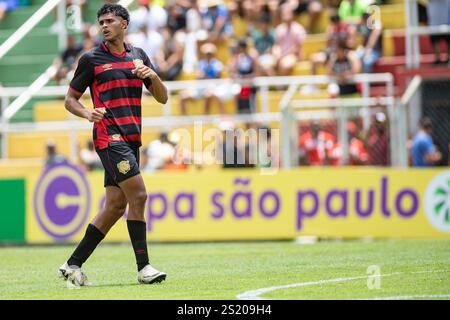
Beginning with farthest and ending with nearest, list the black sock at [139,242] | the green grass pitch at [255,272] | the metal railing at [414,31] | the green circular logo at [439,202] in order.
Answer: the metal railing at [414,31] < the green circular logo at [439,202] < the black sock at [139,242] < the green grass pitch at [255,272]

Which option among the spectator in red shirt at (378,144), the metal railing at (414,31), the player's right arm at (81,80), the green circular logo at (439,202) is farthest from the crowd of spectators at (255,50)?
the player's right arm at (81,80)

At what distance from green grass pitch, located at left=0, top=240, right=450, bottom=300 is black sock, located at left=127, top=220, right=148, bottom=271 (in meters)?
0.24

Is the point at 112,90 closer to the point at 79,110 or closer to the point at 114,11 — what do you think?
the point at 79,110

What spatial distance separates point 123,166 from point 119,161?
6cm

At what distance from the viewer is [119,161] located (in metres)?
10.2

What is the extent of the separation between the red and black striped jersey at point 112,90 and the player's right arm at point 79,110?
0.08 metres

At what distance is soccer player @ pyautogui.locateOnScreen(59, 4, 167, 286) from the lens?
1024 centimetres

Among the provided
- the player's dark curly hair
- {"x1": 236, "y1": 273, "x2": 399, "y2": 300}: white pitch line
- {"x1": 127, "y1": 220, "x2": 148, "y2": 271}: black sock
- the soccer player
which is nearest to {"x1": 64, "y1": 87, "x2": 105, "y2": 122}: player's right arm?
the soccer player

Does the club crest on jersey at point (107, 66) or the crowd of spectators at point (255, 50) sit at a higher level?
the crowd of spectators at point (255, 50)

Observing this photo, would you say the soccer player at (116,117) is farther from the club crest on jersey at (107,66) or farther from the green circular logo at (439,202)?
the green circular logo at (439,202)

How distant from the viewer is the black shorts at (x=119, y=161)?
10195 millimetres

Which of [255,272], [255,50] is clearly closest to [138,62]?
[255,272]

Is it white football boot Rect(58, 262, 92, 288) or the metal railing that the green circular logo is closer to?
the metal railing

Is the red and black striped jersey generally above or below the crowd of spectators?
below
